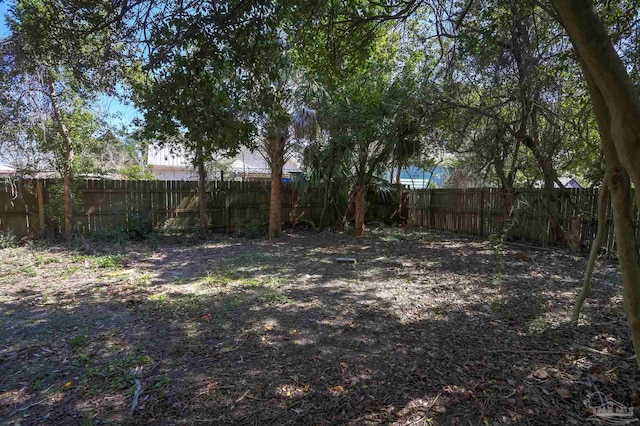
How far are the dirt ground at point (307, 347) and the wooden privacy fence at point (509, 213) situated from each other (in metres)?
2.05

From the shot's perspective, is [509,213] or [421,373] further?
[509,213]

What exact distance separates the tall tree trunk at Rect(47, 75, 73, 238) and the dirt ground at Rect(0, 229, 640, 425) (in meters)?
2.86

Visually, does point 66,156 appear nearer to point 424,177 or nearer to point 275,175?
point 275,175

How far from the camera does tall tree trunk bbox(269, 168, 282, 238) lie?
10703mm

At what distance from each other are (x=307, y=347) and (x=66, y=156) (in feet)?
27.5

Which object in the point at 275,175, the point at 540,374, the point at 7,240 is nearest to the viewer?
the point at 540,374

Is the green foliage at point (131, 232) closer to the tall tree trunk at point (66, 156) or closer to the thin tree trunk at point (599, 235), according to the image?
the tall tree trunk at point (66, 156)

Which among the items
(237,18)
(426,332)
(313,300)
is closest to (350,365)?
(426,332)

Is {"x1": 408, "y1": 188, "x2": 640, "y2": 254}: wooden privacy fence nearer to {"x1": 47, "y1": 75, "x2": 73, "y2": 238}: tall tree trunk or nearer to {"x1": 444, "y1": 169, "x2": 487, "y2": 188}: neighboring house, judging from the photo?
{"x1": 444, "y1": 169, "x2": 487, "y2": 188}: neighboring house

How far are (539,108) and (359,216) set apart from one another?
5.31 meters

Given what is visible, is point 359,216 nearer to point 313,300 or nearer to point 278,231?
point 278,231

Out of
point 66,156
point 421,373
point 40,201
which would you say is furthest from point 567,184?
point 40,201

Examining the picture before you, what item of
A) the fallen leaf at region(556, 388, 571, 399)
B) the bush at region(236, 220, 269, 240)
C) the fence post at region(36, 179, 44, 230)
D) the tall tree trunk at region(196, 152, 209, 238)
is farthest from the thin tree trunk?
the fence post at region(36, 179, 44, 230)

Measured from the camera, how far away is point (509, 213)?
9555 millimetres
